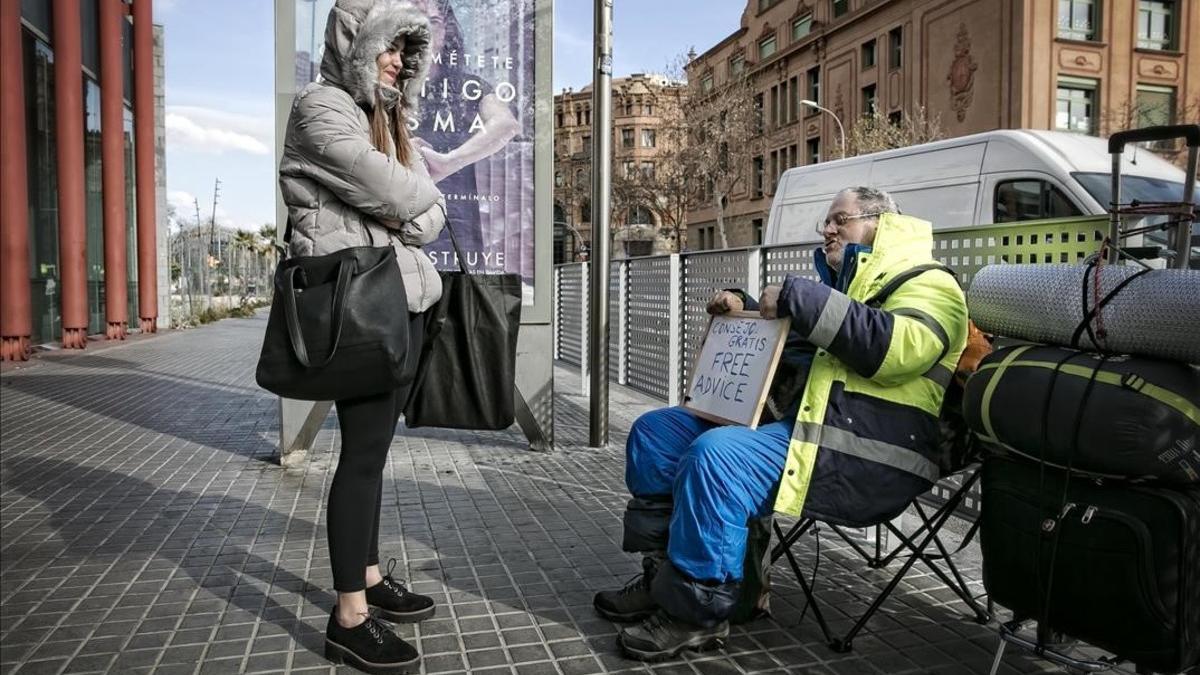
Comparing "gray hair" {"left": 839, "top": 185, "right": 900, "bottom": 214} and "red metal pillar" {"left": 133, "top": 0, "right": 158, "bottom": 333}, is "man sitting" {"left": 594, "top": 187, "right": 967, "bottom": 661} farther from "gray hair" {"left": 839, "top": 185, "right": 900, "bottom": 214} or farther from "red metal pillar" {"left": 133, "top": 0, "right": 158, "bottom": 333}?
"red metal pillar" {"left": 133, "top": 0, "right": 158, "bottom": 333}

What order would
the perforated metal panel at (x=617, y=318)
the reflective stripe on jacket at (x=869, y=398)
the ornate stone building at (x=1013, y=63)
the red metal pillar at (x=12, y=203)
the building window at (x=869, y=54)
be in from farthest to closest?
1. the building window at (x=869, y=54)
2. the ornate stone building at (x=1013, y=63)
3. the red metal pillar at (x=12, y=203)
4. the perforated metal panel at (x=617, y=318)
5. the reflective stripe on jacket at (x=869, y=398)

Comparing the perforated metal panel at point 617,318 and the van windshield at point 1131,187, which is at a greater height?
the van windshield at point 1131,187

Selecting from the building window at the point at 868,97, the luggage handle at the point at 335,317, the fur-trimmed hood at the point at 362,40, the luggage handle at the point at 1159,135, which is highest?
the building window at the point at 868,97

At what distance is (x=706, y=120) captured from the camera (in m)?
36.8

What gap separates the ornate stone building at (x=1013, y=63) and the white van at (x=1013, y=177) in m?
18.5

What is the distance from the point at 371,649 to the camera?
295cm

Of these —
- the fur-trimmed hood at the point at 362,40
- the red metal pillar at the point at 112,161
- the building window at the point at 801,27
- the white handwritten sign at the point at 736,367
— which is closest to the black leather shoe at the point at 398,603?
the white handwritten sign at the point at 736,367

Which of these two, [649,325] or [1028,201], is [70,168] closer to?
[649,325]

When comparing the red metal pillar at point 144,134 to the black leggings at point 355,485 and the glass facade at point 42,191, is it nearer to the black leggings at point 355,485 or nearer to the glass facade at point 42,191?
the glass facade at point 42,191

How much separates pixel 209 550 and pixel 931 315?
3.32 meters

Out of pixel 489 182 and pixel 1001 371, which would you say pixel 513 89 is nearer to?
pixel 489 182

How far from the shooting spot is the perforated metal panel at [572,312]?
462 inches

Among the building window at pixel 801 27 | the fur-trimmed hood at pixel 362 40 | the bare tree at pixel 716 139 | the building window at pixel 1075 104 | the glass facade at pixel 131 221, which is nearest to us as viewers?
the fur-trimmed hood at pixel 362 40

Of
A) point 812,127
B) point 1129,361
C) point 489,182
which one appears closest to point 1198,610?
point 1129,361
